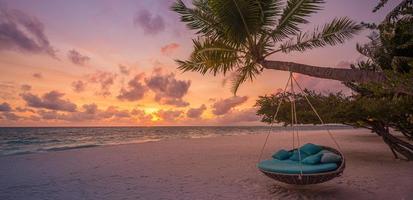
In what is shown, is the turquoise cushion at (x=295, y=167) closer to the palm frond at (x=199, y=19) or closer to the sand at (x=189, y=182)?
the sand at (x=189, y=182)

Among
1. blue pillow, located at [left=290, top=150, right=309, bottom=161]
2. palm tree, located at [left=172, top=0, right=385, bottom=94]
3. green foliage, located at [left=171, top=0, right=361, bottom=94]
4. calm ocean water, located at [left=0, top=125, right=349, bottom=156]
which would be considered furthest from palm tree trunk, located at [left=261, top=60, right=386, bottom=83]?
calm ocean water, located at [left=0, top=125, right=349, bottom=156]

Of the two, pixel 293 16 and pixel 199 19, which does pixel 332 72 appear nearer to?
pixel 293 16

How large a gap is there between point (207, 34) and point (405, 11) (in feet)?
10.8

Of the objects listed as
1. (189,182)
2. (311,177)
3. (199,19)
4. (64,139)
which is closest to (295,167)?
(311,177)

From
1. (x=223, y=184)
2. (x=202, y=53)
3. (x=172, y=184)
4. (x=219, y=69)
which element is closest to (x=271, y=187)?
(x=223, y=184)

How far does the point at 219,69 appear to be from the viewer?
632 cm

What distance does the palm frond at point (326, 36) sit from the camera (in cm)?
524

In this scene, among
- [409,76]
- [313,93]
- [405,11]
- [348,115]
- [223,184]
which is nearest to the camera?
[409,76]

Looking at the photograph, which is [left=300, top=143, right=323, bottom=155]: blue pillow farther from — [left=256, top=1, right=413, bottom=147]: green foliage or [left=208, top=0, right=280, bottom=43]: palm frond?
[left=208, top=0, right=280, bottom=43]: palm frond

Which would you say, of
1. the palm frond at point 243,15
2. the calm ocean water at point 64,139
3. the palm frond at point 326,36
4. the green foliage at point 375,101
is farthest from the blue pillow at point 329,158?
the calm ocean water at point 64,139

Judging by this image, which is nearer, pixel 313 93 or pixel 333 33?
pixel 333 33

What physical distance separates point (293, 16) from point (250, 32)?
81 centimetres

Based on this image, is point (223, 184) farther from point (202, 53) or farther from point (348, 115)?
point (348, 115)

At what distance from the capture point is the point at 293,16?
5438mm
